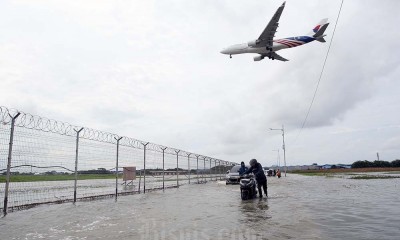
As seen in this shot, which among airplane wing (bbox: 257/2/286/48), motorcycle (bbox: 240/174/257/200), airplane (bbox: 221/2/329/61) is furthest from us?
airplane (bbox: 221/2/329/61)

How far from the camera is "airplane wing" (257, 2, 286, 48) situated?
21592 millimetres

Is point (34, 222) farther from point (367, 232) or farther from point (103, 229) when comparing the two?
point (367, 232)

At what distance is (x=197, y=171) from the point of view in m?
29.1

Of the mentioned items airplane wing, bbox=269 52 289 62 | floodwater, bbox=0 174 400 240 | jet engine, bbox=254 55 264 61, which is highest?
airplane wing, bbox=269 52 289 62

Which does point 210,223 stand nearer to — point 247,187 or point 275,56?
point 247,187

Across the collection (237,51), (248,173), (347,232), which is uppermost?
(237,51)

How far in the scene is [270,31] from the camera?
955 inches

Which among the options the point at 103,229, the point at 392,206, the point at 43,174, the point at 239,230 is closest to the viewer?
the point at 239,230

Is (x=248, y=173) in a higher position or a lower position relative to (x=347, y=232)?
higher

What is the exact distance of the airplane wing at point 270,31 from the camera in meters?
21.6

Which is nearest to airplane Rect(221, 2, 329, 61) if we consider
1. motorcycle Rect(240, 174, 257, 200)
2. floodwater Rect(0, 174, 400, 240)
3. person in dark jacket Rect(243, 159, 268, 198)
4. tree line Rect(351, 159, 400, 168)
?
person in dark jacket Rect(243, 159, 268, 198)

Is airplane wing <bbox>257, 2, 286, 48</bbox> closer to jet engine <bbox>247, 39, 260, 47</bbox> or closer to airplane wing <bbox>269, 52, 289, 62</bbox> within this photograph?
jet engine <bbox>247, 39, 260, 47</bbox>

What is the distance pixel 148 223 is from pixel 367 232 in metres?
4.81

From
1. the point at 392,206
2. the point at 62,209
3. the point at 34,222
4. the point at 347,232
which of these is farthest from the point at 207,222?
the point at 392,206
